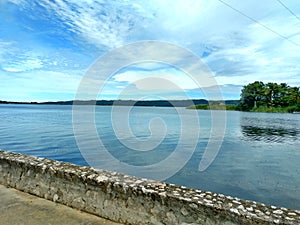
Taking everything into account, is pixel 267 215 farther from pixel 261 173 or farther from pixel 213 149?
pixel 213 149

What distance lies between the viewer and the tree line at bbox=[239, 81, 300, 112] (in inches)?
3684

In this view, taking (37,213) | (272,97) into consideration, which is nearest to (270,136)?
(37,213)

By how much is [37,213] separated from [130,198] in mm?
1309

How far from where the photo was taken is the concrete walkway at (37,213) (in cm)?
293

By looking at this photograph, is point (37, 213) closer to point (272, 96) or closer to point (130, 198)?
point (130, 198)

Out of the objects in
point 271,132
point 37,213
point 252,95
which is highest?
point 252,95

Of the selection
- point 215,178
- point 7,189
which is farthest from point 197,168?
point 7,189

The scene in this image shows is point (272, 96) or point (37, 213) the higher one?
point (272, 96)

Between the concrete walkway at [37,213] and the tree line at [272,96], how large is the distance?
10226 cm

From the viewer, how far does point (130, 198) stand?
9.50 ft

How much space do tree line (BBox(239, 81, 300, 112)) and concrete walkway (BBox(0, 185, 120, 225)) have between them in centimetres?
10226

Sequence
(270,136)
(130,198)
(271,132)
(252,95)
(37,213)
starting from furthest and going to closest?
(252,95) < (271,132) < (270,136) < (37,213) < (130,198)

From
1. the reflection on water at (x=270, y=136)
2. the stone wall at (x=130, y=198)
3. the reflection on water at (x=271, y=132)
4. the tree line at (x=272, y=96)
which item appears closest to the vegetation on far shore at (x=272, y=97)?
the tree line at (x=272, y=96)

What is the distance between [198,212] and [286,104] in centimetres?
10683
